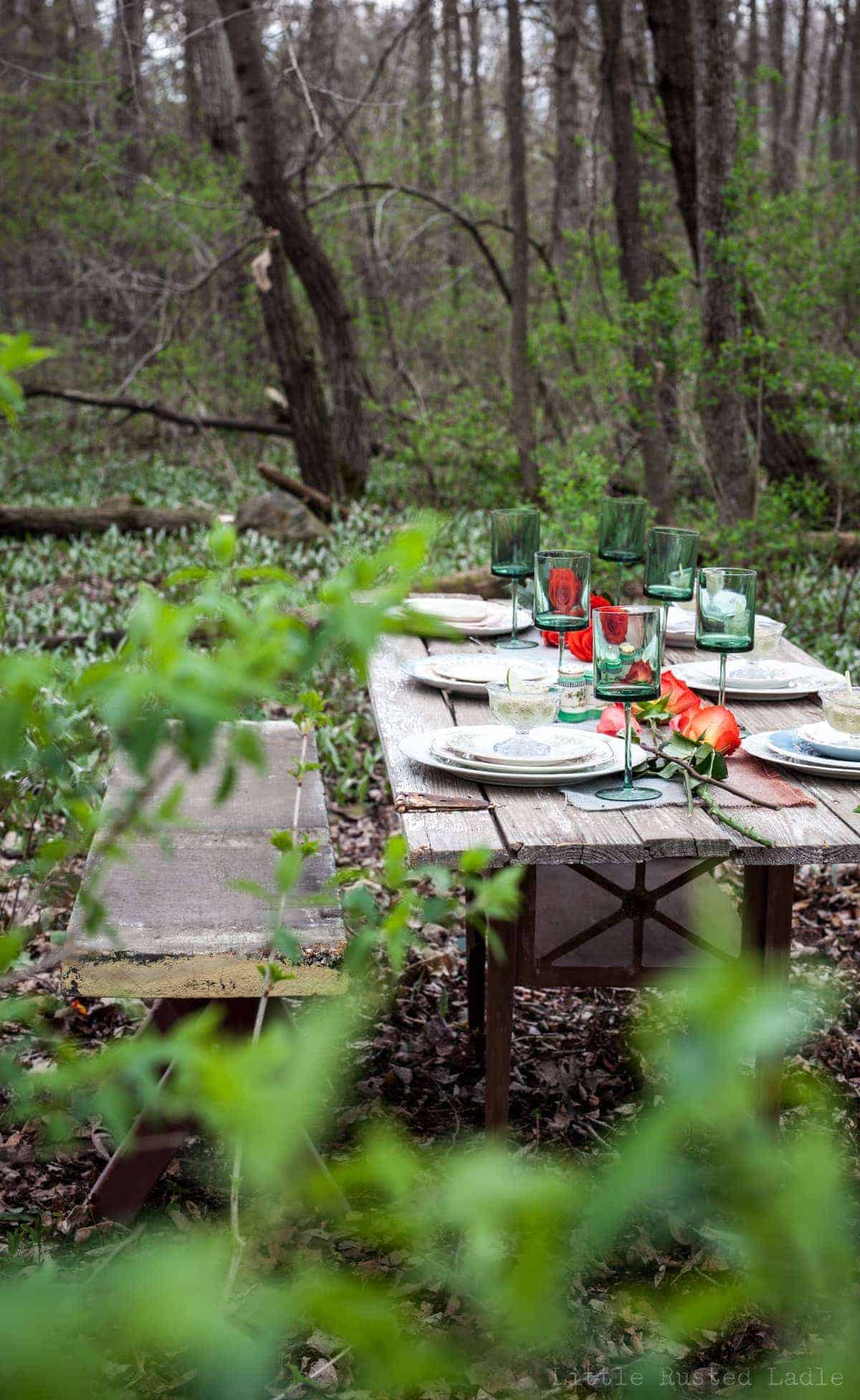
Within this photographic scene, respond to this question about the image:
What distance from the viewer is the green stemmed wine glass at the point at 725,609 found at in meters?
2.86

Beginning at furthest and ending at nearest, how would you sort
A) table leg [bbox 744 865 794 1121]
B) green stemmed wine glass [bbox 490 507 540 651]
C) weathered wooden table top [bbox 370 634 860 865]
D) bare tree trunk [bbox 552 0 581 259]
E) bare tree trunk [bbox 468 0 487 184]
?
1. bare tree trunk [bbox 468 0 487 184]
2. bare tree trunk [bbox 552 0 581 259]
3. green stemmed wine glass [bbox 490 507 540 651]
4. table leg [bbox 744 865 794 1121]
5. weathered wooden table top [bbox 370 634 860 865]

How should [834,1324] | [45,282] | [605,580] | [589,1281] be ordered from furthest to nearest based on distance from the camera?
1. [45,282]
2. [605,580]
3. [589,1281]
4. [834,1324]

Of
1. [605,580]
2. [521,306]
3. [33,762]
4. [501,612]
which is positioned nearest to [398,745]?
[501,612]

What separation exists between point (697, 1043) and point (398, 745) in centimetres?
222

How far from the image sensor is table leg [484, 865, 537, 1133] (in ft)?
8.96

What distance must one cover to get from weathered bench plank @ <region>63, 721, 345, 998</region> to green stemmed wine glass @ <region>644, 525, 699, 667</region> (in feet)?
3.48

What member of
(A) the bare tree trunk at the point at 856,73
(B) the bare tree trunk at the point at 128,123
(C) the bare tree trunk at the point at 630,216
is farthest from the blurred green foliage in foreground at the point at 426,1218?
(A) the bare tree trunk at the point at 856,73

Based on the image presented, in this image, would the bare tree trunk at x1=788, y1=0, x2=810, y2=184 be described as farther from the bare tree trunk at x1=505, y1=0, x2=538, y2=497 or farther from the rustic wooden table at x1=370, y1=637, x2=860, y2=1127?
the rustic wooden table at x1=370, y1=637, x2=860, y2=1127

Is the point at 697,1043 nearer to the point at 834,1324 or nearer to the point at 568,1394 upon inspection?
the point at 834,1324

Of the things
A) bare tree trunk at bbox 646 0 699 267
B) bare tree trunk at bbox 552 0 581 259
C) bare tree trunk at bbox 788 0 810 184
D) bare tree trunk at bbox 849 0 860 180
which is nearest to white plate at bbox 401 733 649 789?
bare tree trunk at bbox 646 0 699 267

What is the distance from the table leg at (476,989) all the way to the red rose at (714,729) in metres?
1.29

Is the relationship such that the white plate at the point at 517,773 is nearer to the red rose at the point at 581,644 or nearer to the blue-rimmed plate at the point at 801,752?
the blue-rimmed plate at the point at 801,752

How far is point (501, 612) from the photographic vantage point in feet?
13.7

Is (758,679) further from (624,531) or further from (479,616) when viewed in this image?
(479,616)
